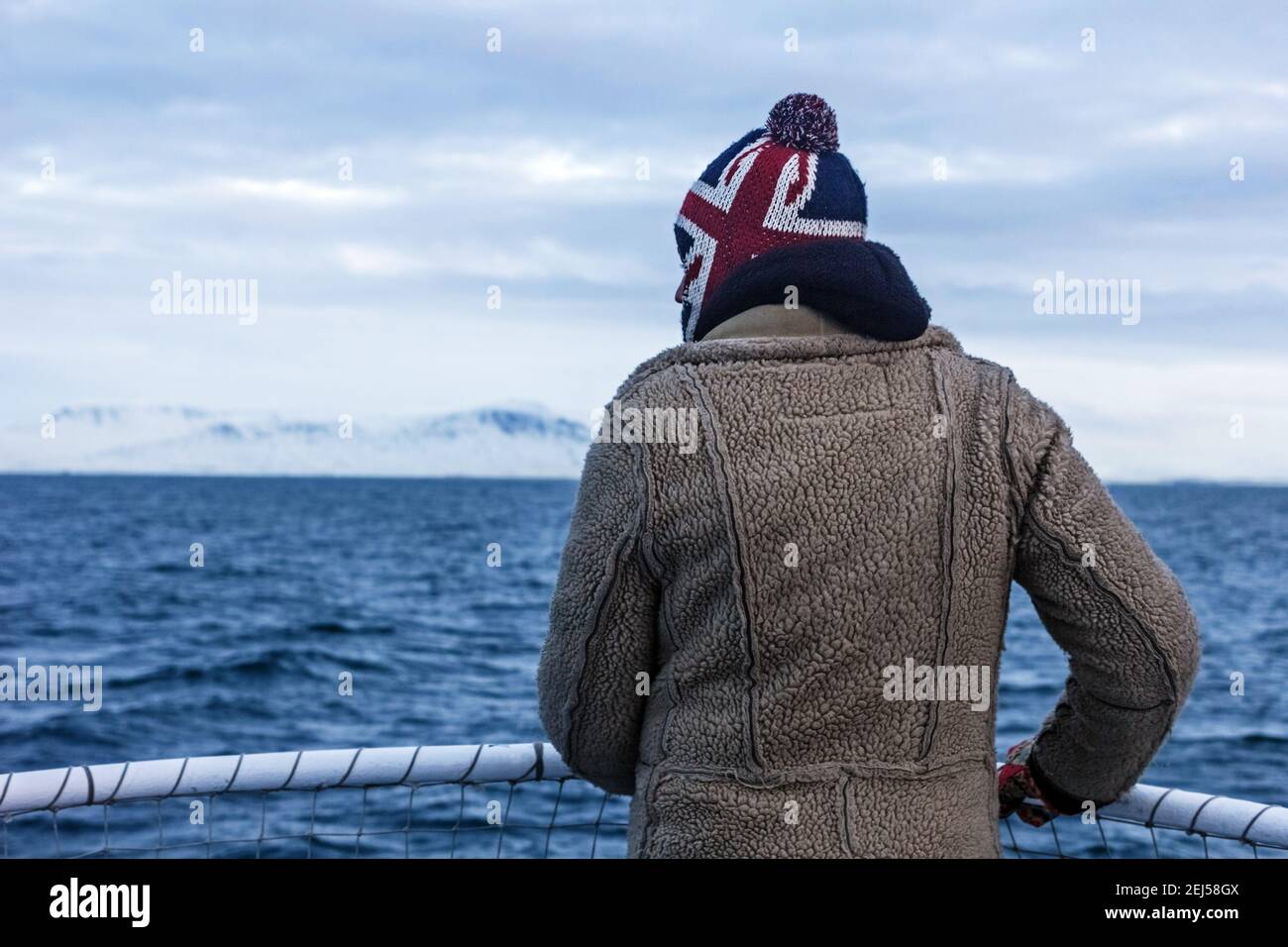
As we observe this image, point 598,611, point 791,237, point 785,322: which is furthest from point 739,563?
point 791,237

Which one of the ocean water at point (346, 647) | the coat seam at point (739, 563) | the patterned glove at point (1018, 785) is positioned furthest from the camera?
the ocean water at point (346, 647)

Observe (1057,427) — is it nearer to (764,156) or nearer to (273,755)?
(764,156)

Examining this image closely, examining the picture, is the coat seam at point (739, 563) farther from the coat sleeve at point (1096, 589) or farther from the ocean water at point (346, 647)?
the ocean water at point (346, 647)

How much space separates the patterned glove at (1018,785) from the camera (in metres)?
2.54

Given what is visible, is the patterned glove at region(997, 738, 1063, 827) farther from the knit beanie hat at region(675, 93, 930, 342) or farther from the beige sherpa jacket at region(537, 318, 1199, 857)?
the knit beanie hat at region(675, 93, 930, 342)

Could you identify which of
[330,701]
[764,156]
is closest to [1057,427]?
[764,156]

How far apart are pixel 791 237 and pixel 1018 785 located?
3.86ft

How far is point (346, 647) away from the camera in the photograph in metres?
26.1

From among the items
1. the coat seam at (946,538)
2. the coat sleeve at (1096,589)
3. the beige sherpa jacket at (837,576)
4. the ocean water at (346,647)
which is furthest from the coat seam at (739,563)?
the ocean water at (346,647)

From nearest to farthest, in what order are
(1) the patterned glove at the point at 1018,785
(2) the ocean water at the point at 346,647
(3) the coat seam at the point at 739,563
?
(3) the coat seam at the point at 739,563
(1) the patterned glove at the point at 1018,785
(2) the ocean water at the point at 346,647

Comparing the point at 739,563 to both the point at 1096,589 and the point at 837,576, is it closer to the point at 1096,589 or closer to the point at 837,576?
the point at 837,576

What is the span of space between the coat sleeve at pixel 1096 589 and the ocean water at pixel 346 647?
2.46 meters

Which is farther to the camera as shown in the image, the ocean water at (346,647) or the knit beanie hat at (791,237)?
the ocean water at (346,647)
